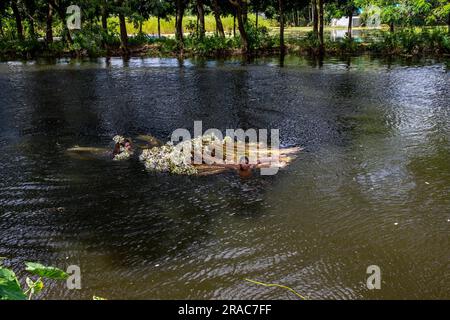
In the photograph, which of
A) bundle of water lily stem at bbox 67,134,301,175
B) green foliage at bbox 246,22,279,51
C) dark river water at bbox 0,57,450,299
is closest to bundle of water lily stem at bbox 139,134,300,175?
bundle of water lily stem at bbox 67,134,301,175


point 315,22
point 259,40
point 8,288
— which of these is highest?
point 315,22

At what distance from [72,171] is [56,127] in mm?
3735

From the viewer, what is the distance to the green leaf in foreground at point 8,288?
2.78 meters

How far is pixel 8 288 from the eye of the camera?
282 cm

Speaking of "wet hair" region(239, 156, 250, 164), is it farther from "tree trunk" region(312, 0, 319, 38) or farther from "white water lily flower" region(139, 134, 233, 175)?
"tree trunk" region(312, 0, 319, 38)

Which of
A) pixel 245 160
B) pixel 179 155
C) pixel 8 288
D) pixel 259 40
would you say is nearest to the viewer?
pixel 8 288

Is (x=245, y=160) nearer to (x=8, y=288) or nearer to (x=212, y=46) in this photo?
(x=8, y=288)

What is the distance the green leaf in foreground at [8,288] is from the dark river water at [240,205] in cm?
226

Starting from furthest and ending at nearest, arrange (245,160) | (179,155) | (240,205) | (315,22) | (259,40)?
(315,22), (259,40), (245,160), (179,155), (240,205)

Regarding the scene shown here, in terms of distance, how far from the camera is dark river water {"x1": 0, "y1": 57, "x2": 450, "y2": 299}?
5.34 metres

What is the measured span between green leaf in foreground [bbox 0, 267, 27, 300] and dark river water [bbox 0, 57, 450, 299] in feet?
7.43

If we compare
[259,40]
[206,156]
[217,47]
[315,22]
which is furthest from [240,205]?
[315,22]

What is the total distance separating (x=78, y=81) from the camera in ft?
63.2

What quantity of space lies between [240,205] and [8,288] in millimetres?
4625
